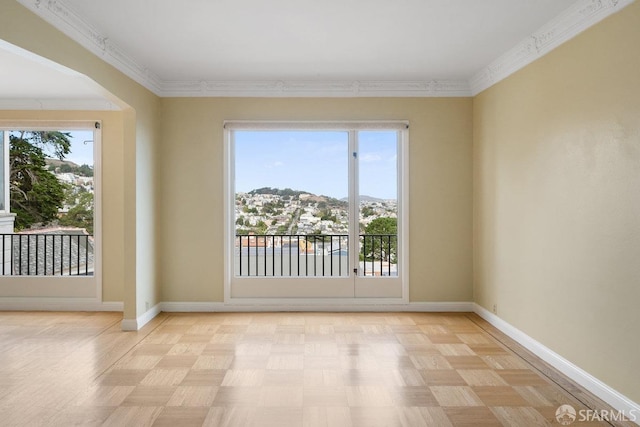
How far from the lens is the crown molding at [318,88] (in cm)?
521

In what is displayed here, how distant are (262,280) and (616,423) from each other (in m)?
3.78

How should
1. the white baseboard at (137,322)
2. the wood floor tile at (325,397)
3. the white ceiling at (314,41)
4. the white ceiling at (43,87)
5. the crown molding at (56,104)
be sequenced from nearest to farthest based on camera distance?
the wood floor tile at (325,397) → the white ceiling at (314,41) → the white ceiling at (43,87) → the white baseboard at (137,322) → the crown molding at (56,104)

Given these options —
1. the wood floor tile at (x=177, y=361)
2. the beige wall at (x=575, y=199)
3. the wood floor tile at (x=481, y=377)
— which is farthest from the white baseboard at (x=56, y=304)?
the beige wall at (x=575, y=199)

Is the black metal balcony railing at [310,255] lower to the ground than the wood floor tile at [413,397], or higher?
higher

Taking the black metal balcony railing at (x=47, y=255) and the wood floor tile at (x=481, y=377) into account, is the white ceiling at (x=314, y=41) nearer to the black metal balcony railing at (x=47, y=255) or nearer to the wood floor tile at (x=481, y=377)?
the black metal balcony railing at (x=47, y=255)

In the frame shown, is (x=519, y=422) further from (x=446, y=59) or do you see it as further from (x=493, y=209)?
(x=446, y=59)

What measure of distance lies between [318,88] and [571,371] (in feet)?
12.6

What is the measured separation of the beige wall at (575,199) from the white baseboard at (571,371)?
2.2 inches

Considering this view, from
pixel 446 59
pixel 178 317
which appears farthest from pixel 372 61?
pixel 178 317

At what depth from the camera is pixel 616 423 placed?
105 inches

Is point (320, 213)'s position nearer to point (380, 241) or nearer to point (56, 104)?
point (380, 241)

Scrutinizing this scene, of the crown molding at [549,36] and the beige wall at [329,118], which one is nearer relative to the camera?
the crown molding at [549,36]

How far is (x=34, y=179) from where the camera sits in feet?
18.5
